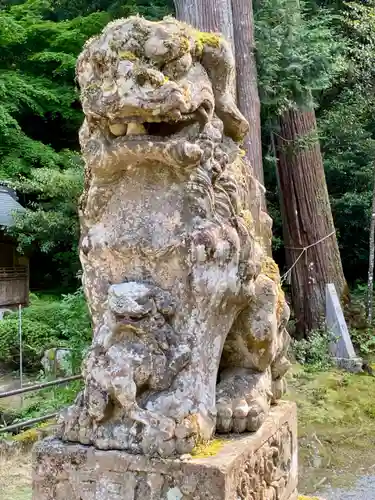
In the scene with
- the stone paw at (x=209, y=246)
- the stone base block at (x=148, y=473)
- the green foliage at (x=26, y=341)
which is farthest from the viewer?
the green foliage at (x=26, y=341)

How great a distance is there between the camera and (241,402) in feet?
7.88

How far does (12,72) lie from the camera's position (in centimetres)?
1455

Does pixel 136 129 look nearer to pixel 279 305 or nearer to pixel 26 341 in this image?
pixel 279 305

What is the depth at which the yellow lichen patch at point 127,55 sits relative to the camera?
2.21 metres

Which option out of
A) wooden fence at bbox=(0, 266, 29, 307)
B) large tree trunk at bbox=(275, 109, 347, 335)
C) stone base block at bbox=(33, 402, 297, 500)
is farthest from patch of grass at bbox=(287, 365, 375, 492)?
wooden fence at bbox=(0, 266, 29, 307)

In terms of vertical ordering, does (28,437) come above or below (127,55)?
below

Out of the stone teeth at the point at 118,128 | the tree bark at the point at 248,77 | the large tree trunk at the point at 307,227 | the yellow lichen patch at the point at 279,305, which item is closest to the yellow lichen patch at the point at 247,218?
the yellow lichen patch at the point at 279,305

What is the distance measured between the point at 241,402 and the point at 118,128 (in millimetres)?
1106

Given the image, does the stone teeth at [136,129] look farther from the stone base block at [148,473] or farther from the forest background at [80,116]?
the forest background at [80,116]

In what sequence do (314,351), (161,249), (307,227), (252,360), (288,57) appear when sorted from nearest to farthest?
1. (161,249)
2. (252,360)
3. (288,57)
4. (314,351)
5. (307,227)

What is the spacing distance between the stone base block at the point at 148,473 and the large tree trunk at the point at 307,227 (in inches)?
284

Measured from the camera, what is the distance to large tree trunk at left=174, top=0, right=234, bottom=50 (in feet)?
22.7

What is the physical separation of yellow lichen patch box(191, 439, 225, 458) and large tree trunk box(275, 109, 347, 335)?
23.9ft

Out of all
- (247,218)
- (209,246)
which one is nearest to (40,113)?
(247,218)
